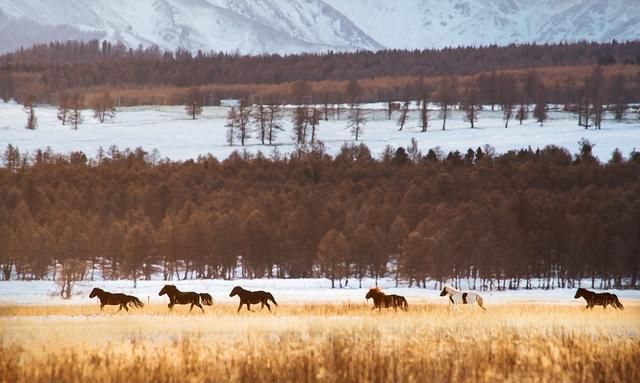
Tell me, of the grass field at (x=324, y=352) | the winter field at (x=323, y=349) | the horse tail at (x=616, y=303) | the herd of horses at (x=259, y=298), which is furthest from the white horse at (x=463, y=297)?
the grass field at (x=324, y=352)

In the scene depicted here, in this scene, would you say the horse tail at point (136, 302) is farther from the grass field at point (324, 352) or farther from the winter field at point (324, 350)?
the grass field at point (324, 352)

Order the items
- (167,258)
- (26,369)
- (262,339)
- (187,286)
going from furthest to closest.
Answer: (167,258) → (187,286) → (262,339) → (26,369)

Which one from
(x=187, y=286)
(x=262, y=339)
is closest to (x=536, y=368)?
(x=262, y=339)

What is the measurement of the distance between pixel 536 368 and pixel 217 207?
11979 cm

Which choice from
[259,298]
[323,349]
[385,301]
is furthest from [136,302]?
[323,349]

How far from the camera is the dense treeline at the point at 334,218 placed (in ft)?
356

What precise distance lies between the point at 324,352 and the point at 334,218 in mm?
115059

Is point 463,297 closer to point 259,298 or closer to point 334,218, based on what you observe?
point 259,298

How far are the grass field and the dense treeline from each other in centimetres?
6255

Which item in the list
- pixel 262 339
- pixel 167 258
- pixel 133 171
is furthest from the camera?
pixel 133 171

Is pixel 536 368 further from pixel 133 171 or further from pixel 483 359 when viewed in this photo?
pixel 133 171

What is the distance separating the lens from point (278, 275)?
11794cm

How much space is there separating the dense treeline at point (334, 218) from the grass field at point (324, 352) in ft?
205

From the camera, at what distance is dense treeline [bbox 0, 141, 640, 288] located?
108m
